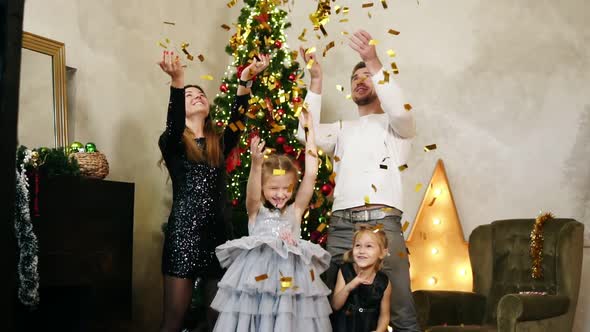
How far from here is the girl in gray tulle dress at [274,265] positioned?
2.73 m

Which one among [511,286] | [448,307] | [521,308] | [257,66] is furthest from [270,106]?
[521,308]

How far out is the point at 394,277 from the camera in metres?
3.07

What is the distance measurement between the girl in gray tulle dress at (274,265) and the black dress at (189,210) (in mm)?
239

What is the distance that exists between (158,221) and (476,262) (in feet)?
7.82

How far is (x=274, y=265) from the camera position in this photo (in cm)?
283

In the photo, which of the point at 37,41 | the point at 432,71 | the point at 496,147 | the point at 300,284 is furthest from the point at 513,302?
the point at 37,41

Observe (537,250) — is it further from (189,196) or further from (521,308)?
(189,196)

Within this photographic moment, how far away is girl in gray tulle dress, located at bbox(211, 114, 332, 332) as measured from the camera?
2734 mm

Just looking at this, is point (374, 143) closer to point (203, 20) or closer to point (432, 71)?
point (432, 71)

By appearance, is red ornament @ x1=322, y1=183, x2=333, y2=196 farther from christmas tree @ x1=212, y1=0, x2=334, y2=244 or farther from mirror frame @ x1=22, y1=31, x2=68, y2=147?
mirror frame @ x1=22, y1=31, x2=68, y2=147

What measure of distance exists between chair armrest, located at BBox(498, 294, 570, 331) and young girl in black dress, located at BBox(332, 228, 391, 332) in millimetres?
784

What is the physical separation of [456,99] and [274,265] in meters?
2.83

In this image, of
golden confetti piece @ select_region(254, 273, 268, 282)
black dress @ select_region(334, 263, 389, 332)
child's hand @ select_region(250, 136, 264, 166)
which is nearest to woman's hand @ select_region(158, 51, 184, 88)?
child's hand @ select_region(250, 136, 264, 166)

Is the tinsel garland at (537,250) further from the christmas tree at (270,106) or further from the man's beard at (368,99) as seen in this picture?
the man's beard at (368,99)
